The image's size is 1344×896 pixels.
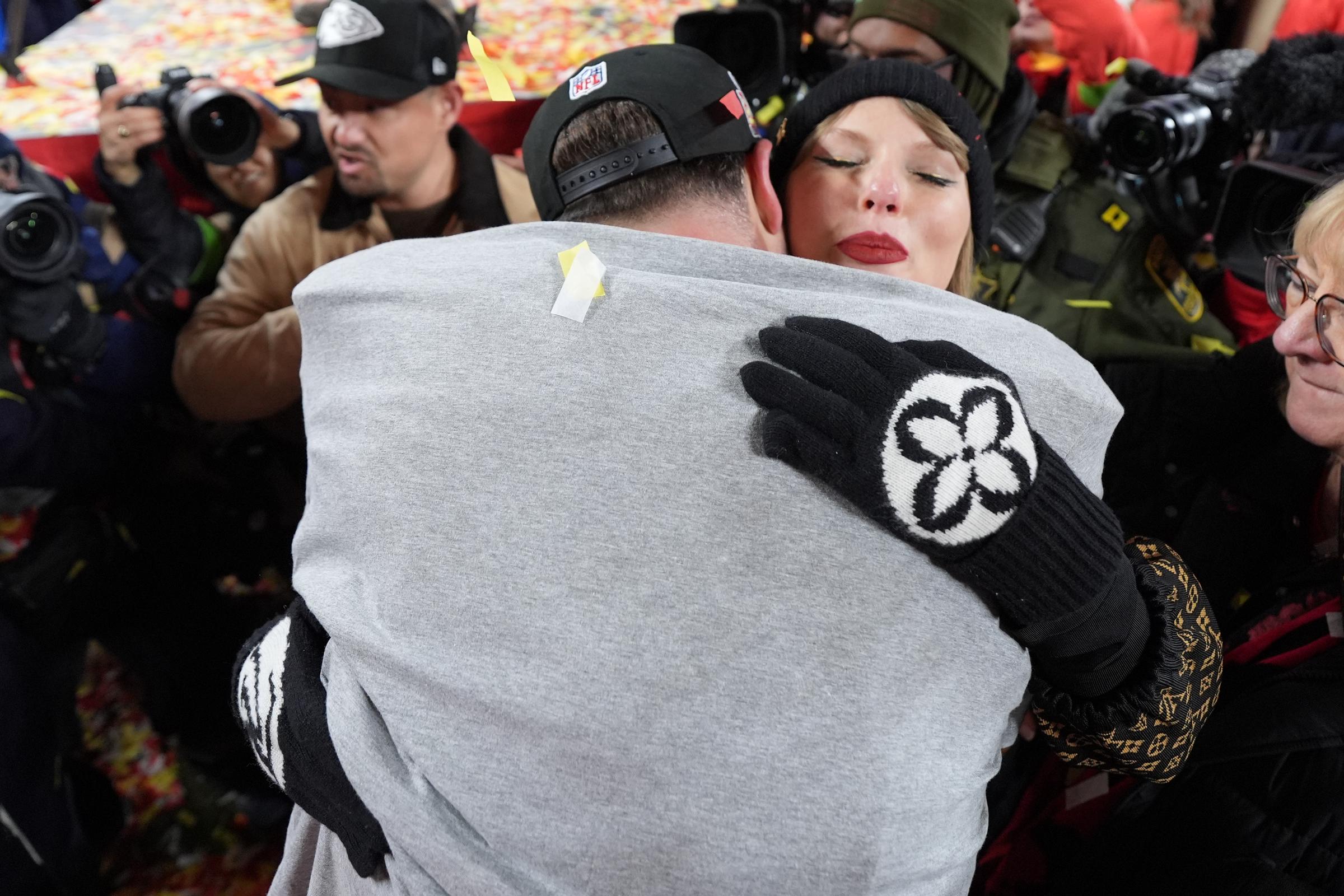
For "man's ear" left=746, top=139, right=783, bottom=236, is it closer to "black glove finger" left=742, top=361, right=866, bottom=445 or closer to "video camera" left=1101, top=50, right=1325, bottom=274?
"black glove finger" left=742, top=361, right=866, bottom=445

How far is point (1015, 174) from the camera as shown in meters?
2.12

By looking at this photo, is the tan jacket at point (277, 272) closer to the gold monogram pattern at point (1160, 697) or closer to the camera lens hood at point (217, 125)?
the camera lens hood at point (217, 125)

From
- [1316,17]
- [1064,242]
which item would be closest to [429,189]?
[1064,242]

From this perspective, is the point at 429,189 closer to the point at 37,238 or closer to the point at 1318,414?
the point at 37,238

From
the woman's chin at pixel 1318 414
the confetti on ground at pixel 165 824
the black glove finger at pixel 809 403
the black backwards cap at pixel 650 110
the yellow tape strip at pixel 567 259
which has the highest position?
the black backwards cap at pixel 650 110

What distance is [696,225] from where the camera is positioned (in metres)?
0.99

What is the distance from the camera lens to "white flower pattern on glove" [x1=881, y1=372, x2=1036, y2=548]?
28.6 inches

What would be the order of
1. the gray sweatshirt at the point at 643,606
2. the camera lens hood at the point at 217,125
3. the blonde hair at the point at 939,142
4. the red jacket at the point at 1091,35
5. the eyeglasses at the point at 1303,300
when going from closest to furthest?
1. the gray sweatshirt at the point at 643,606
2. the eyeglasses at the point at 1303,300
3. the blonde hair at the point at 939,142
4. the camera lens hood at the point at 217,125
5. the red jacket at the point at 1091,35

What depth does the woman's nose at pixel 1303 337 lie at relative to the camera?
1.15 m

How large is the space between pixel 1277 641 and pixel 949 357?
32.4 inches

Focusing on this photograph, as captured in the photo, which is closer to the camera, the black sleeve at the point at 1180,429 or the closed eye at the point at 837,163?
the closed eye at the point at 837,163

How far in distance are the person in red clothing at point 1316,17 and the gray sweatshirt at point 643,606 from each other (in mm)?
2458

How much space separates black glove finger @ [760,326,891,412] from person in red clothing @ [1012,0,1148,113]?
2027 mm

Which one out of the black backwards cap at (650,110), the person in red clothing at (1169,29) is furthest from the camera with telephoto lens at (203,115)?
the person in red clothing at (1169,29)
